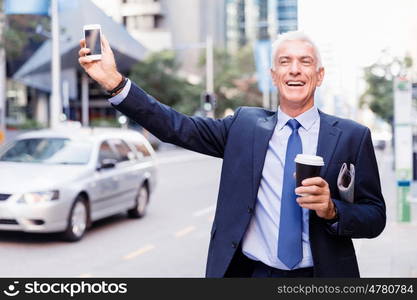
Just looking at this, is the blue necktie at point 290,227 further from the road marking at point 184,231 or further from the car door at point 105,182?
the road marking at point 184,231

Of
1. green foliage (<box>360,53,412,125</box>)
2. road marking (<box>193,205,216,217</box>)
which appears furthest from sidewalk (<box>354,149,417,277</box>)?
green foliage (<box>360,53,412,125</box>)

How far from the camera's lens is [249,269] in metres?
2.66

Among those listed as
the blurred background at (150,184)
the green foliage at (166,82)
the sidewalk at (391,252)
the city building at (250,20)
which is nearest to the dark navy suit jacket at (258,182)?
the blurred background at (150,184)

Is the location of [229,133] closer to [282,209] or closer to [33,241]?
[282,209]

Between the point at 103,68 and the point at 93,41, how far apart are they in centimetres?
11

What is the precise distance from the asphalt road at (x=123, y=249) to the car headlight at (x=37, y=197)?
0.62 m

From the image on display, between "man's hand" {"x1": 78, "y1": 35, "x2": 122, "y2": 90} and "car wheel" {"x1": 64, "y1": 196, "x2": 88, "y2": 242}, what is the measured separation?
6.70 m

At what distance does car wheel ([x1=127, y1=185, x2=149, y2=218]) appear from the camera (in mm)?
11719

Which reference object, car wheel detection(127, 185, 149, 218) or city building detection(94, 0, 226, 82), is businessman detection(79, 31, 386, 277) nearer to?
car wheel detection(127, 185, 149, 218)

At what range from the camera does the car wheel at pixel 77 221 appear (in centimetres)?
910

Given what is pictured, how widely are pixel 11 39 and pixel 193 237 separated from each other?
12591 millimetres

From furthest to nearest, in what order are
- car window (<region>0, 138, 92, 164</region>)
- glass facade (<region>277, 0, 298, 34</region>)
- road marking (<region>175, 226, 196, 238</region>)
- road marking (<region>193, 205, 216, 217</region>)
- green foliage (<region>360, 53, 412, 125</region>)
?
green foliage (<region>360, 53, 412, 125</region>), road marking (<region>193, 205, 216, 217</region>), road marking (<region>175, 226, 196, 238</region>), car window (<region>0, 138, 92, 164</region>), glass facade (<region>277, 0, 298, 34</region>)

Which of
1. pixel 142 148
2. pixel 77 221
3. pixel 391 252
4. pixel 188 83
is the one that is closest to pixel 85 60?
pixel 391 252

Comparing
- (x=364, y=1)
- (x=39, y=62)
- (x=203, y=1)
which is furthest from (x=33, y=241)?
(x=203, y=1)
